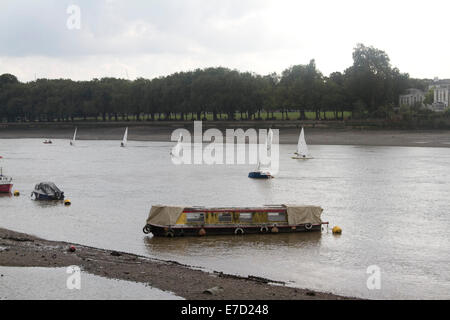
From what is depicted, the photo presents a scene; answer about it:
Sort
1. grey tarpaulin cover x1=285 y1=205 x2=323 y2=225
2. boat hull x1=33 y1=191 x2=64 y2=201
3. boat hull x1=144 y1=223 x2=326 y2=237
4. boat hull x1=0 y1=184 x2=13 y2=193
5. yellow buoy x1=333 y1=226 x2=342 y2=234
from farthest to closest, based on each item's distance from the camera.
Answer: boat hull x1=0 y1=184 x2=13 y2=193 < boat hull x1=33 y1=191 x2=64 y2=201 < grey tarpaulin cover x1=285 y1=205 x2=323 y2=225 < yellow buoy x1=333 y1=226 x2=342 y2=234 < boat hull x1=144 y1=223 x2=326 y2=237

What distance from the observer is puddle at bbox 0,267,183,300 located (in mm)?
27953

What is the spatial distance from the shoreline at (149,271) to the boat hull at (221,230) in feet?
20.4

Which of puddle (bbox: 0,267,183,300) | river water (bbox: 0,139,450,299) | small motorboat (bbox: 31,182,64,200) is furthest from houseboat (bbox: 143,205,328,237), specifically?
small motorboat (bbox: 31,182,64,200)

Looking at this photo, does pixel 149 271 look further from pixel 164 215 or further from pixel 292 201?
pixel 292 201

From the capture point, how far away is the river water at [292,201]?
3609 cm

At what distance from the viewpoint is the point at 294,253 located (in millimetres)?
40844

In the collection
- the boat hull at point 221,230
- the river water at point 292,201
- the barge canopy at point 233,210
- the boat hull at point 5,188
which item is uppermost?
the barge canopy at point 233,210

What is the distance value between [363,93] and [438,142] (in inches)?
1771

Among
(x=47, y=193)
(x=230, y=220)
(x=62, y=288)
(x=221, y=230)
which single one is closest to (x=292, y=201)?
(x=230, y=220)

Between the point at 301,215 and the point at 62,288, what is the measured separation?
22.7 metres

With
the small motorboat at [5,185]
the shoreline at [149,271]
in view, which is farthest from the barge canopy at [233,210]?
the small motorboat at [5,185]

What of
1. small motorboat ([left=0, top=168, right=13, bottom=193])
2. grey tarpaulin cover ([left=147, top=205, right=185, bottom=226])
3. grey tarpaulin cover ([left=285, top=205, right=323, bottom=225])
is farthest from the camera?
small motorboat ([left=0, top=168, right=13, bottom=193])

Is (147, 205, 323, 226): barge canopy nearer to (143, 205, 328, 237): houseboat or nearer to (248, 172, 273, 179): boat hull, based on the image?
(143, 205, 328, 237): houseboat

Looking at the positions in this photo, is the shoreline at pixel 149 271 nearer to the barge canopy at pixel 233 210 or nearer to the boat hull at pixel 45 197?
the barge canopy at pixel 233 210
